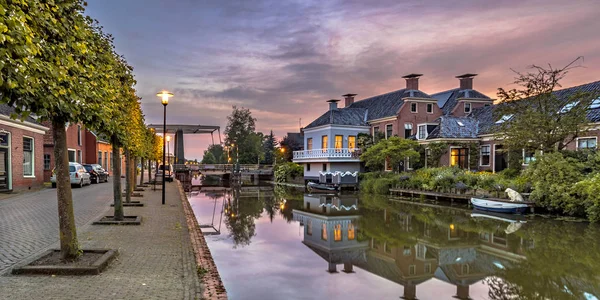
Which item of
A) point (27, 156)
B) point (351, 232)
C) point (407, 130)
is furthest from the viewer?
point (407, 130)

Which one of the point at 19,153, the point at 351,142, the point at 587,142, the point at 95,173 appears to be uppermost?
the point at 351,142

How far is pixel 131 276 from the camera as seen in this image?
20.3 ft

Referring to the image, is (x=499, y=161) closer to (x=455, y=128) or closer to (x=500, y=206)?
(x=455, y=128)

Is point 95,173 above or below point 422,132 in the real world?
below

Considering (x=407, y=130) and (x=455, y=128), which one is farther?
(x=407, y=130)

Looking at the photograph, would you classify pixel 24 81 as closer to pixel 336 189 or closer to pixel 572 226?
pixel 572 226

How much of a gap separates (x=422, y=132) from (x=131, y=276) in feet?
96.4

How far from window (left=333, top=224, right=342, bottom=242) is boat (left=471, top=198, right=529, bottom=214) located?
8512 mm

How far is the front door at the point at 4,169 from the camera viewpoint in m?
19.2

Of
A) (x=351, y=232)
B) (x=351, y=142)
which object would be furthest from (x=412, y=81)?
(x=351, y=232)

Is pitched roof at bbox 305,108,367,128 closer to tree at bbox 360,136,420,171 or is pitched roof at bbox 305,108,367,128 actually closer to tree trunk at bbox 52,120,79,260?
tree at bbox 360,136,420,171

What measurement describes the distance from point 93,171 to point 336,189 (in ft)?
58.9

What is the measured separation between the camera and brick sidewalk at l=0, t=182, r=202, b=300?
17.6 ft

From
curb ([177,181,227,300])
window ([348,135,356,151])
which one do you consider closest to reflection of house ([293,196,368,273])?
curb ([177,181,227,300])
